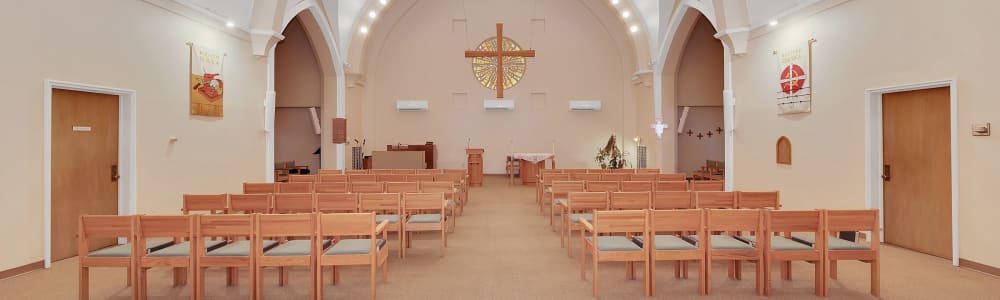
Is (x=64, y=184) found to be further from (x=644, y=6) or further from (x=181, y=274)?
(x=644, y=6)

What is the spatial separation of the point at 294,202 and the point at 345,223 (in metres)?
1.54

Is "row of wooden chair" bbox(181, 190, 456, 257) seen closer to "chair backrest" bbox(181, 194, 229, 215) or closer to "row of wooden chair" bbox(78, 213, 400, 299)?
"chair backrest" bbox(181, 194, 229, 215)

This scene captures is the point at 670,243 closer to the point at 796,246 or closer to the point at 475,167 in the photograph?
the point at 796,246

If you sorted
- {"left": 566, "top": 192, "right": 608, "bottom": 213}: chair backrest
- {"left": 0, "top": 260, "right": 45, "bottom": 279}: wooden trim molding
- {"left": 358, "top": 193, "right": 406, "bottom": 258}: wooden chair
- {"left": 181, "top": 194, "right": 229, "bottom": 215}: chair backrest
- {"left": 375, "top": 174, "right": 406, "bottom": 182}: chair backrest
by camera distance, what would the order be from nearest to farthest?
{"left": 0, "top": 260, "right": 45, "bottom": 279}: wooden trim molding → {"left": 181, "top": 194, "right": 229, "bottom": 215}: chair backrest → {"left": 358, "top": 193, "right": 406, "bottom": 258}: wooden chair → {"left": 566, "top": 192, "right": 608, "bottom": 213}: chair backrest → {"left": 375, "top": 174, "right": 406, "bottom": 182}: chair backrest

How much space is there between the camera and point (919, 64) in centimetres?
541

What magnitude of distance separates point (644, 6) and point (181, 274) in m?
12.1

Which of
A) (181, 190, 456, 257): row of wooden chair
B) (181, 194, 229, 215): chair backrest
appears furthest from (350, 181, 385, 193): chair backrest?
(181, 194, 229, 215): chair backrest

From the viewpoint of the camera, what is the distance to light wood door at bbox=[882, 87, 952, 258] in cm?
531

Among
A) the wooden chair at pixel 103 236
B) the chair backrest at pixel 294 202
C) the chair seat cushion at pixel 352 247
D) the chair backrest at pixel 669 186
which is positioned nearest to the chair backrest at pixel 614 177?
the chair backrest at pixel 669 186

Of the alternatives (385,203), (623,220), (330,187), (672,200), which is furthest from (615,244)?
(330,187)

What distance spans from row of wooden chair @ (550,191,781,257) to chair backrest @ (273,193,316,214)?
2.49m

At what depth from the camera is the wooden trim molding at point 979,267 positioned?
4641 mm

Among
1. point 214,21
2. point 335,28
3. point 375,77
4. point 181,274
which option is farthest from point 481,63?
point 181,274

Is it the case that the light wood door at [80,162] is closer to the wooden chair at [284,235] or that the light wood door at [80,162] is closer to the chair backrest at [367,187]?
the chair backrest at [367,187]
